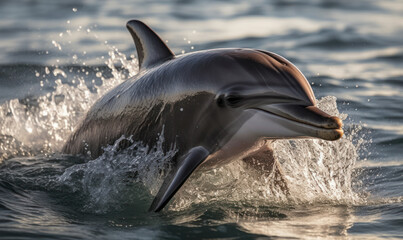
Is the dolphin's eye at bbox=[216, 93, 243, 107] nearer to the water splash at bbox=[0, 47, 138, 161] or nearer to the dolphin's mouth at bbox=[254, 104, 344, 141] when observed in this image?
the dolphin's mouth at bbox=[254, 104, 344, 141]

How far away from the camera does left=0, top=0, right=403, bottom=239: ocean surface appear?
6.67 meters

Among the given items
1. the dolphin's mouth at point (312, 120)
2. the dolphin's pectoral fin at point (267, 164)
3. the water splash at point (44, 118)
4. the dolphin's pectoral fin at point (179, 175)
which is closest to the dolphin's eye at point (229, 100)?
the dolphin's mouth at point (312, 120)

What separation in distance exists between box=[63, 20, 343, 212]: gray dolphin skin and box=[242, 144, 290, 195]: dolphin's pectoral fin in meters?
0.01

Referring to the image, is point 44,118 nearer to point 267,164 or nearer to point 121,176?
point 121,176

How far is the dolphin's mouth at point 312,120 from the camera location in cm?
556

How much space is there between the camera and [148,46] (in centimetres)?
798

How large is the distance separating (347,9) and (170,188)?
53.2ft

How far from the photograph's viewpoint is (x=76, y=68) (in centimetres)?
1457

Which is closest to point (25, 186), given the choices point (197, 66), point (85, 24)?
point (197, 66)

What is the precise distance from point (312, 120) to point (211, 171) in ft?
6.96

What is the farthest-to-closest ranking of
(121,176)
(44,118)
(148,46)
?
(44,118)
(148,46)
(121,176)

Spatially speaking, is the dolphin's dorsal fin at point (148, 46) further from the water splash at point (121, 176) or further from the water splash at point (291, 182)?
the water splash at point (291, 182)

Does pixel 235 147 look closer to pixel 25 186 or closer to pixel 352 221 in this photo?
pixel 352 221

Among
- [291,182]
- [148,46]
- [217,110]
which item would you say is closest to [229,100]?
[217,110]
